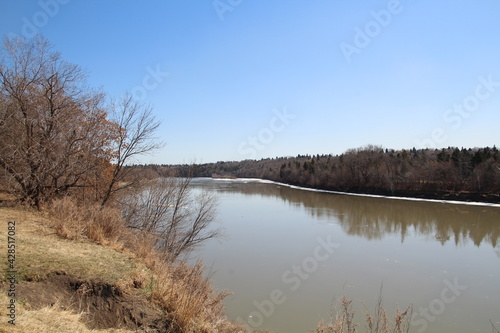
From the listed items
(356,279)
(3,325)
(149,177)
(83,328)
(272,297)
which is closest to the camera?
(3,325)

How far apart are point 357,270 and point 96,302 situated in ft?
33.7

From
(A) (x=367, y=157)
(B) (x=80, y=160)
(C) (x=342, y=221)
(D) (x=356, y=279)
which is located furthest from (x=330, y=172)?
(B) (x=80, y=160)

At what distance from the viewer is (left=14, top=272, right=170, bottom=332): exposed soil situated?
3.77 meters

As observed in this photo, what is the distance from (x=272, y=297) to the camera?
9.29 meters

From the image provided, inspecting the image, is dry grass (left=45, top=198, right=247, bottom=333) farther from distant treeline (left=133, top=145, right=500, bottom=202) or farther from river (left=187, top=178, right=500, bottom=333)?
distant treeline (left=133, top=145, right=500, bottom=202)

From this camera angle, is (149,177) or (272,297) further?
(149,177)

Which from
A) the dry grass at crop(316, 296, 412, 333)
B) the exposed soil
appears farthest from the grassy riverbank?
the dry grass at crop(316, 296, 412, 333)

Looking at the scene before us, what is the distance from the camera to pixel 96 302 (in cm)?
414

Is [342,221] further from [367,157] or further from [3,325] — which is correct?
[367,157]

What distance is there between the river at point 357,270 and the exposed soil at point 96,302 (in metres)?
4.15

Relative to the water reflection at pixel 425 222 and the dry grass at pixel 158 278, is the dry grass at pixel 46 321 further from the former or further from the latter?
the water reflection at pixel 425 222

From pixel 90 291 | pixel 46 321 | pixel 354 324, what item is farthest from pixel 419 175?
pixel 46 321

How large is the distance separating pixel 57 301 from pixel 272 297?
267 inches

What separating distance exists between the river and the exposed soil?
13.6 ft
